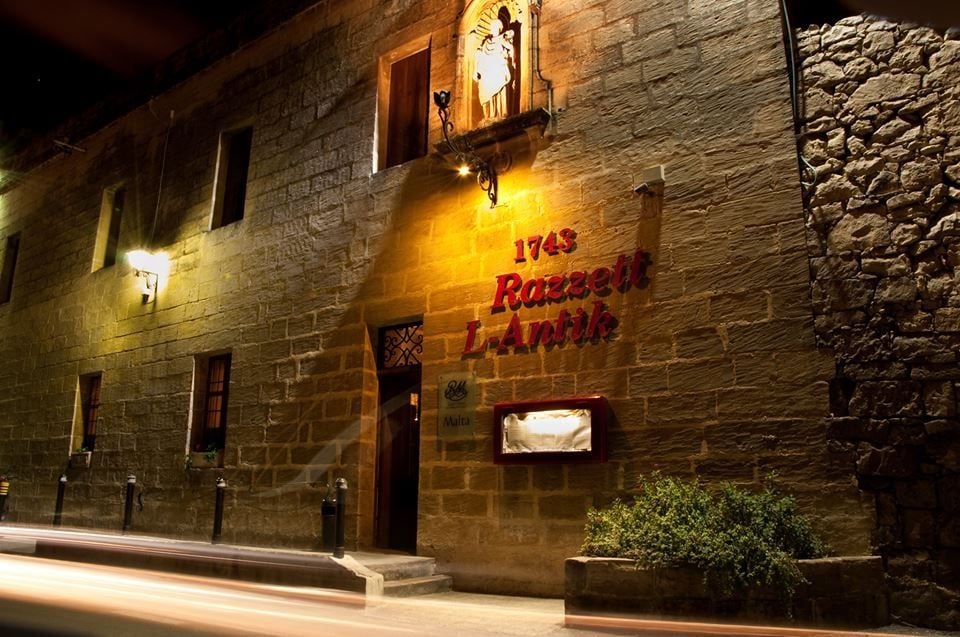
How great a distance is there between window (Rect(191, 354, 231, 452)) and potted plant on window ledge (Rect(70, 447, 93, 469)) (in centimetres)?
271

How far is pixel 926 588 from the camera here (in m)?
5.18

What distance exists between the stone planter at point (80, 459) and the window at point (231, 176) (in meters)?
4.32

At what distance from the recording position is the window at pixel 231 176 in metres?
11.0

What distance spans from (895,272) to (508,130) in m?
3.99

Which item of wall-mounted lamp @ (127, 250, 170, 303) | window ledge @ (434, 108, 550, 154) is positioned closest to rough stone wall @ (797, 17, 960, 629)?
window ledge @ (434, 108, 550, 154)

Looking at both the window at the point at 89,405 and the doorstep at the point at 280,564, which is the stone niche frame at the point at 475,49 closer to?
the doorstep at the point at 280,564

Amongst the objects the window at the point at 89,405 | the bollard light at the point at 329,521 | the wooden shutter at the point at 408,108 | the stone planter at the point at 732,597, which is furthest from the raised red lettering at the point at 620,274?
the window at the point at 89,405

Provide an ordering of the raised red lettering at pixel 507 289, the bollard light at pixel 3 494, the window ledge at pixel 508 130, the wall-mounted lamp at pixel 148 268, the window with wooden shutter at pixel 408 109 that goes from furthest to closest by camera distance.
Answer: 1. the bollard light at pixel 3 494
2. the wall-mounted lamp at pixel 148 268
3. the window with wooden shutter at pixel 408 109
4. the window ledge at pixel 508 130
5. the raised red lettering at pixel 507 289

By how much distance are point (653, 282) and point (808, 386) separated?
1.62 metres

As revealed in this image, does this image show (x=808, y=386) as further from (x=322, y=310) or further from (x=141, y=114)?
(x=141, y=114)

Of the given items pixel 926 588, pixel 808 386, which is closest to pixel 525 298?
pixel 808 386

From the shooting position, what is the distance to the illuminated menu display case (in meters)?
6.61

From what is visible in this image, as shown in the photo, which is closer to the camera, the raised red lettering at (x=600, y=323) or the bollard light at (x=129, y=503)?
the raised red lettering at (x=600, y=323)

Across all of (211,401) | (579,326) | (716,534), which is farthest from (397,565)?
(211,401)
